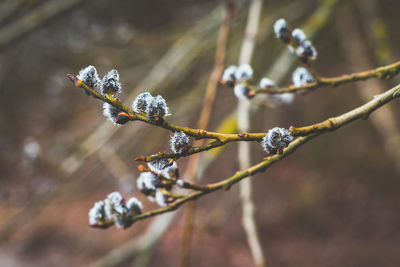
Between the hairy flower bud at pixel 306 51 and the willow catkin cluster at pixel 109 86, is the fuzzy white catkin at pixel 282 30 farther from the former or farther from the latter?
the willow catkin cluster at pixel 109 86

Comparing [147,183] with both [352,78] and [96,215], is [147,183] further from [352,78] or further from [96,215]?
[352,78]

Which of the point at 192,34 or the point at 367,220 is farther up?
the point at 192,34

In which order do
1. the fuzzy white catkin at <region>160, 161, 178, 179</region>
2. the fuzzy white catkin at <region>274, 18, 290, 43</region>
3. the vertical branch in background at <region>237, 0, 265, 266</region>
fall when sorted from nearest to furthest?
the fuzzy white catkin at <region>160, 161, 178, 179</region> < the fuzzy white catkin at <region>274, 18, 290, 43</region> < the vertical branch in background at <region>237, 0, 265, 266</region>

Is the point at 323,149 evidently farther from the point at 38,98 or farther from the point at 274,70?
the point at 38,98

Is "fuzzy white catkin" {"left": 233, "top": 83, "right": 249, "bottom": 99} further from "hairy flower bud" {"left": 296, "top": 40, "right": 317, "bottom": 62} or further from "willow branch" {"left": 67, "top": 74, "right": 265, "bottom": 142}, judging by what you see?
"willow branch" {"left": 67, "top": 74, "right": 265, "bottom": 142}

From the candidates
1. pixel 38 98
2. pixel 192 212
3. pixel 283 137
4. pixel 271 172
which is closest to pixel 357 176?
pixel 271 172

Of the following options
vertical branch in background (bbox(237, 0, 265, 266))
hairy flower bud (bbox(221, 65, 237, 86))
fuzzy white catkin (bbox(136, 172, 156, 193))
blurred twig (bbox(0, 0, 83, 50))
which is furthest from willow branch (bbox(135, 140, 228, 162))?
blurred twig (bbox(0, 0, 83, 50))
